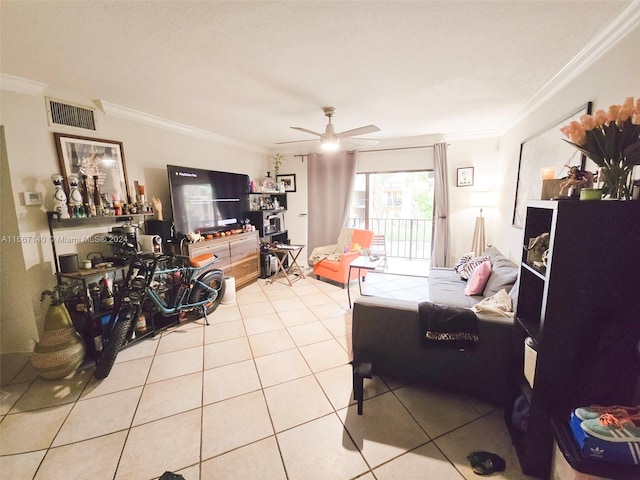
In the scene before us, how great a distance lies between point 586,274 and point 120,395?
293 centimetres

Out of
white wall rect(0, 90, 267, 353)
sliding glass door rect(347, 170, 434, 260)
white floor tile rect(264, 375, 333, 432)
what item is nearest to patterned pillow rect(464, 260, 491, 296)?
white floor tile rect(264, 375, 333, 432)

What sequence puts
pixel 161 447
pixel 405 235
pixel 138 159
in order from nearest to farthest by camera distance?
pixel 161 447, pixel 138 159, pixel 405 235

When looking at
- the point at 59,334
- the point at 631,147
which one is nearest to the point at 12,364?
the point at 59,334

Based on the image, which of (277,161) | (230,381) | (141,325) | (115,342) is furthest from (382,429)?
(277,161)

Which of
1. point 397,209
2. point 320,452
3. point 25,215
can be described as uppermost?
point 25,215

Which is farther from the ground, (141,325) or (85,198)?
(85,198)

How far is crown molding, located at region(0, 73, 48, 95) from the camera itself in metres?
2.02

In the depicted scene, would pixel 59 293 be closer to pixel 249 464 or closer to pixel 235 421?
pixel 235 421

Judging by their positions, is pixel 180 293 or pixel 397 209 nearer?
pixel 180 293

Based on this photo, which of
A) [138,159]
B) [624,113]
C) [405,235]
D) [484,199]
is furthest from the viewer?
[405,235]

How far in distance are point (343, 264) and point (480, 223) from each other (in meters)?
2.32

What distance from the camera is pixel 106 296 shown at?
238cm

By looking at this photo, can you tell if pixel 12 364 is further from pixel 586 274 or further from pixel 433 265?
pixel 433 265

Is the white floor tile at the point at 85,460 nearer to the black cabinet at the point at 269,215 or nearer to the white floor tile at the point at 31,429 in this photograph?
the white floor tile at the point at 31,429
